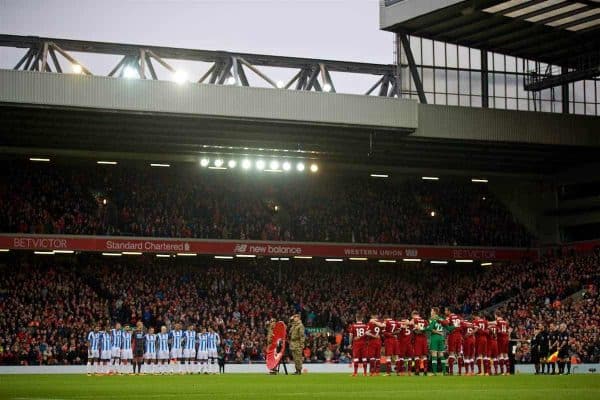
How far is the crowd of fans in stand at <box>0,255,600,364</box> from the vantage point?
46.8m

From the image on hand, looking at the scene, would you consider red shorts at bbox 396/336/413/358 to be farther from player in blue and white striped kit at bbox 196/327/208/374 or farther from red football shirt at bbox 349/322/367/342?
player in blue and white striped kit at bbox 196/327/208/374

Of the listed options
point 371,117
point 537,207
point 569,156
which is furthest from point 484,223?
point 371,117

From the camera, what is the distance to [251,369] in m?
43.2

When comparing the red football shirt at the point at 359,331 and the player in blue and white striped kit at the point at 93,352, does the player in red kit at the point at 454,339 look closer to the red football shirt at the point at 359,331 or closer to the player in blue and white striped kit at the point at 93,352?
the red football shirt at the point at 359,331

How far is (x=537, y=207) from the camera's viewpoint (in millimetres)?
63406

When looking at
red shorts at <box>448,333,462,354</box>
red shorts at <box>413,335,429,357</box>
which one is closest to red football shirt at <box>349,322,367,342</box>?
red shorts at <box>413,335,429,357</box>

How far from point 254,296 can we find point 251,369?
38.1 feet

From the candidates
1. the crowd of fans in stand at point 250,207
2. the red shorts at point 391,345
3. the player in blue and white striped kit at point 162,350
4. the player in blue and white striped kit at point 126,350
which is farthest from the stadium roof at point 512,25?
the player in blue and white striped kit at point 126,350

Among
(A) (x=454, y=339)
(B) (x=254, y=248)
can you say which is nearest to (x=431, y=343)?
(A) (x=454, y=339)

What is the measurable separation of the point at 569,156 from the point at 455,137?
34.5ft

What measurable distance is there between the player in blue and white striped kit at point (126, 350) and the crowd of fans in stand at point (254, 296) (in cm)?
558

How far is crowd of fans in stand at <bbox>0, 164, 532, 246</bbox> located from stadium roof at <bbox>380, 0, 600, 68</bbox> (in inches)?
466

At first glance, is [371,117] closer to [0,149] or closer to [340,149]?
[340,149]

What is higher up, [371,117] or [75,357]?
[371,117]
